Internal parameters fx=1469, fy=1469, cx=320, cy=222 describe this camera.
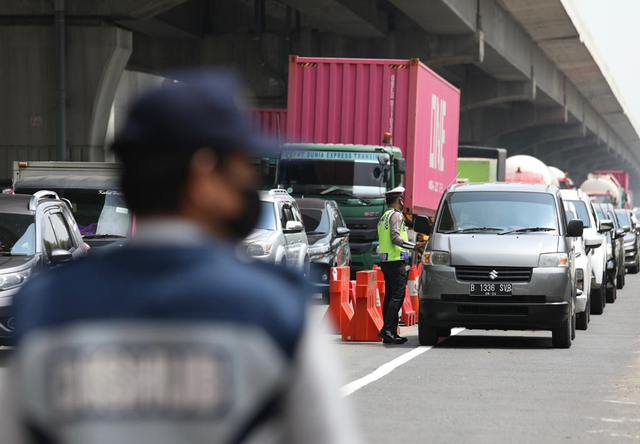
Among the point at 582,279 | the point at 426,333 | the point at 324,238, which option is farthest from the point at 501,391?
the point at 324,238

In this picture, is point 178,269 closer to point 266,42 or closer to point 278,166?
point 278,166

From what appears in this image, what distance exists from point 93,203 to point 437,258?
5641 millimetres

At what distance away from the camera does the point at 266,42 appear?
1805 inches

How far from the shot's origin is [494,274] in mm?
16203

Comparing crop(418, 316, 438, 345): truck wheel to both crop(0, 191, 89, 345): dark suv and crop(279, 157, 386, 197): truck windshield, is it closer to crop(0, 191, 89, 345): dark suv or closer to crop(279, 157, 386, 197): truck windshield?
crop(0, 191, 89, 345): dark suv

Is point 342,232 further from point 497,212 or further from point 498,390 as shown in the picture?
point 498,390

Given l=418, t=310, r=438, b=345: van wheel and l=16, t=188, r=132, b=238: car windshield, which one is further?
l=16, t=188, r=132, b=238: car windshield

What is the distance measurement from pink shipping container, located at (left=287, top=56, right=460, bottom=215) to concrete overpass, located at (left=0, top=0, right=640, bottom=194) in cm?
485

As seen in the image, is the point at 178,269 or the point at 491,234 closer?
the point at 178,269

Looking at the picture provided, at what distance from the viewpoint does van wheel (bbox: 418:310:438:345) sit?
16.5 m

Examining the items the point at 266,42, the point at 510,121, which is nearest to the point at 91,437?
the point at 266,42

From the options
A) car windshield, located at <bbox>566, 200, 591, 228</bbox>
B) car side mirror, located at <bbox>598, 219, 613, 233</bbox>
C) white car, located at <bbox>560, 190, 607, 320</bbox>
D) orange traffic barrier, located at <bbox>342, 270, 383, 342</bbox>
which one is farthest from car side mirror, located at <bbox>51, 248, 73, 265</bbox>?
car windshield, located at <bbox>566, 200, 591, 228</bbox>

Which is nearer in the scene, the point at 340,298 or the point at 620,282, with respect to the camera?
the point at 340,298

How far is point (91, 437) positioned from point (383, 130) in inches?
1052
